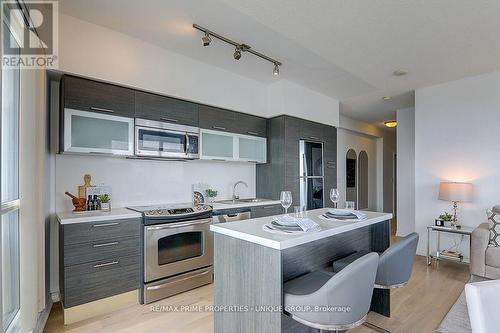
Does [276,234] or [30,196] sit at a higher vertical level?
[30,196]

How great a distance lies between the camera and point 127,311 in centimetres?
247

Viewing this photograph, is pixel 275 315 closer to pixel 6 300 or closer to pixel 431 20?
pixel 6 300

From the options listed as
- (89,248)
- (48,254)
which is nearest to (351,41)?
(89,248)

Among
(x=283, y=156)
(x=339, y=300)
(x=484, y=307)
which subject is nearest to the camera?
(x=484, y=307)

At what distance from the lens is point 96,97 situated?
8.53 feet

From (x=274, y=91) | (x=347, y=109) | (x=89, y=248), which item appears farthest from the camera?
(x=347, y=109)

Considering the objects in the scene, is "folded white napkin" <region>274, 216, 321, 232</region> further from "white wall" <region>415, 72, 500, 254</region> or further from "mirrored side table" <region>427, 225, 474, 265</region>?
"white wall" <region>415, 72, 500, 254</region>

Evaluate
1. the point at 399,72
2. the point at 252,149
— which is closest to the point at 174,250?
the point at 252,149

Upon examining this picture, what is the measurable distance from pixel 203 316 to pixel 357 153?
18.9 ft

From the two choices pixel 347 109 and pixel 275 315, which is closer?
pixel 275 315

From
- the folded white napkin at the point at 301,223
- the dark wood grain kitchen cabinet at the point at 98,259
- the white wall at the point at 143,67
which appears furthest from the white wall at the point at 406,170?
the dark wood grain kitchen cabinet at the point at 98,259

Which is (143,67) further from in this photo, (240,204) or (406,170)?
(406,170)

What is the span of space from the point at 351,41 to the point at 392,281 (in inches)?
91.9

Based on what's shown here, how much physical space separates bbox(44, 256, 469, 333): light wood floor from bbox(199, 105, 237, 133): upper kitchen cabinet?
202 cm
